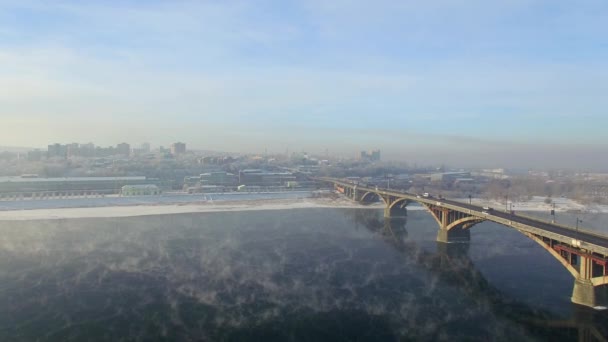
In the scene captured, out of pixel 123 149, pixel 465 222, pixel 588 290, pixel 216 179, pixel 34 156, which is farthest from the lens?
pixel 123 149

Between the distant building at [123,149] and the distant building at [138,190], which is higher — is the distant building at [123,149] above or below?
above

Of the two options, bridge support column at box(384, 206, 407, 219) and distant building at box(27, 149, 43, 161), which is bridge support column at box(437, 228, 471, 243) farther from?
distant building at box(27, 149, 43, 161)

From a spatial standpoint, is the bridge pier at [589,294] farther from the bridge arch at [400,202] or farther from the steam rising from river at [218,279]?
the bridge arch at [400,202]

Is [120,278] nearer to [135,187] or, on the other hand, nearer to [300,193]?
[135,187]

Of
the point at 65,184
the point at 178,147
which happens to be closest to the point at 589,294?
the point at 65,184

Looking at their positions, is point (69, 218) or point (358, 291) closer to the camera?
point (358, 291)

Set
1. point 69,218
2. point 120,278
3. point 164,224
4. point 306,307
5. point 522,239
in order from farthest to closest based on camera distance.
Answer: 1. point 69,218
2. point 164,224
3. point 522,239
4. point 120,278
5. point 306,307

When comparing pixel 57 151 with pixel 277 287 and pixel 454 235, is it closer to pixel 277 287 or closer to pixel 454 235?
pixel 454 235

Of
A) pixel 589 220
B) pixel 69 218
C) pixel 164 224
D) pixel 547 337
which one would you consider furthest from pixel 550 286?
pixel 69 218

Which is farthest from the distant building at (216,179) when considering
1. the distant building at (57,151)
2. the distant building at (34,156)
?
the distant building at (57,151)
